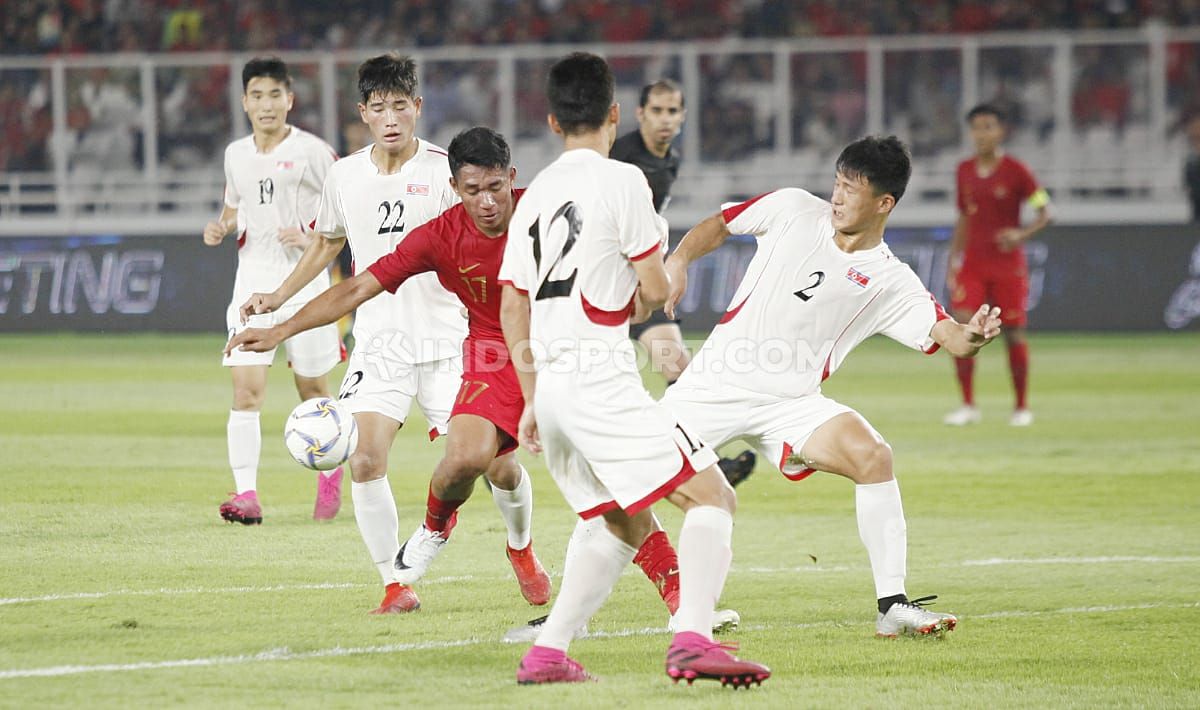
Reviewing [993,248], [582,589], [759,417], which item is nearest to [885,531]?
[759,417]

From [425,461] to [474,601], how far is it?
443 centimetres

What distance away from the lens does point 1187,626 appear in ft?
19.6

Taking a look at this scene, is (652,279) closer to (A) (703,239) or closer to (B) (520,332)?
(B) (520,332)

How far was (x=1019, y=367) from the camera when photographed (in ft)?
41.0

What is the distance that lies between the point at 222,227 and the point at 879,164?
14.0ft

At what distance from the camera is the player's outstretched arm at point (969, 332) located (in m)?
5.69

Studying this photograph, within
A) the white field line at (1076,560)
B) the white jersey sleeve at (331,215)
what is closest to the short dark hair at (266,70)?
the white jersey sleeve at (331,215)

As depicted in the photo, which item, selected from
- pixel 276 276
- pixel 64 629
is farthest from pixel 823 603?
pixel 276 276

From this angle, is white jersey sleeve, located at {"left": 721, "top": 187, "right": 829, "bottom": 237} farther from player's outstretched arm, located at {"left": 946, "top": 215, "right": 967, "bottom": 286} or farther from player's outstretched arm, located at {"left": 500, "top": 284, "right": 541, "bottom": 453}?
player's outstretched arm, located at {"left": 946, "top": 215, "right": 967, "bottom": 286}

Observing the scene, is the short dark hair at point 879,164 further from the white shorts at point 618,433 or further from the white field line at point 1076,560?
the white field line at point 1076,560

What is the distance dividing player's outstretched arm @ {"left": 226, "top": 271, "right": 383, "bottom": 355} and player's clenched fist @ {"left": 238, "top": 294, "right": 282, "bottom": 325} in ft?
0.35

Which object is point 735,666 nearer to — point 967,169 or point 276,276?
point 276,276

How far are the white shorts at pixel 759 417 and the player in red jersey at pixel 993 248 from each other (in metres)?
6.62

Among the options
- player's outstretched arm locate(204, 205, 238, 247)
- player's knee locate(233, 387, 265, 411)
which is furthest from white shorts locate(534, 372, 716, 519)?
player's outstretched arm locate(204, 205, 238, 247)
